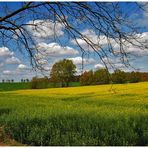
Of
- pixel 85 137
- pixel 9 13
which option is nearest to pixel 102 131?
pixel 85 137

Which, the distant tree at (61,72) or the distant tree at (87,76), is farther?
the distant tree at (87,76)

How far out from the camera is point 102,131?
7977mm

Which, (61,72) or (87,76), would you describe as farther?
(87,76)

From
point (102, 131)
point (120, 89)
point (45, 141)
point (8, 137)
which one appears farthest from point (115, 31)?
point (120, 89)

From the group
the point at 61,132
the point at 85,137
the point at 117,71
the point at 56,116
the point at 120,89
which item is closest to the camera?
the point at 117,71

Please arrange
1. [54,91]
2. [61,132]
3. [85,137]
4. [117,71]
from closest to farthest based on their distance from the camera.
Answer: [117,71]
[85,137]
[61,132]
[54,91]

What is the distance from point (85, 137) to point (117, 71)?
4.84 feet

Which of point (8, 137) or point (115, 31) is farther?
point (8, 137)

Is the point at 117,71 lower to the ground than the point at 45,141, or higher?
higher

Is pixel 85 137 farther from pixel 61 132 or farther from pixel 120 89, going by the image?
pixel 120 89

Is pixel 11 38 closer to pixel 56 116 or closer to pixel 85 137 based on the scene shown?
pixel 56 116

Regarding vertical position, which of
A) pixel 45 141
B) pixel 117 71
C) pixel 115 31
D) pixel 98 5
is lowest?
pixel 45 141

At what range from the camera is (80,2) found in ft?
25.7

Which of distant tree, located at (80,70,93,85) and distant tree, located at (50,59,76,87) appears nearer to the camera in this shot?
distant tree, located at (50,59,76,87)
